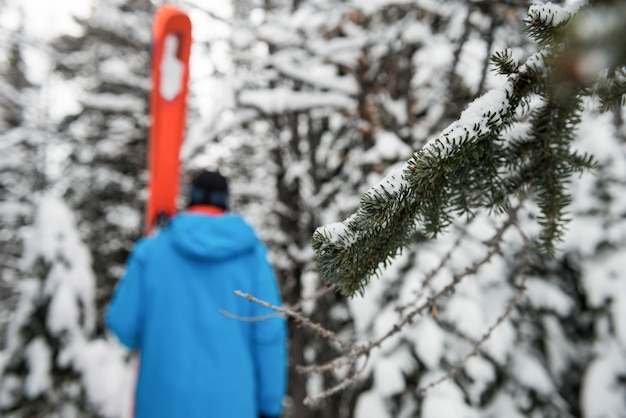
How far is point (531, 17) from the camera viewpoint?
28.8 inches

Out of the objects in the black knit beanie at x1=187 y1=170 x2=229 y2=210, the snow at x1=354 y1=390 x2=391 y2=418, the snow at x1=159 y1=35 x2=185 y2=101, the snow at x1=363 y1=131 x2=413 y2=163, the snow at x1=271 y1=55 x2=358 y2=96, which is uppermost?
the snow at x1=271 y1=55 x2=358 y2=96

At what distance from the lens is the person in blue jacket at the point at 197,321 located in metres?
2.33

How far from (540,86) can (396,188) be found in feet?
1.20

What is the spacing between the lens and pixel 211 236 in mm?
2504

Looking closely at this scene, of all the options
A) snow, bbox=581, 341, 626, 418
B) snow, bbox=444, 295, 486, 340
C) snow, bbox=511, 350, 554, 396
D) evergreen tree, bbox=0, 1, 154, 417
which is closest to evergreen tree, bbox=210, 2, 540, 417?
snow, bbox=444, 295, 486, 340

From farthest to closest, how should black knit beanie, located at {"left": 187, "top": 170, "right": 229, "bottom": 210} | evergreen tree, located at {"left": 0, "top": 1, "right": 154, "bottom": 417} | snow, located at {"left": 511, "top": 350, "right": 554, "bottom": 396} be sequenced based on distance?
1. evergreen tree, located at {"left": 0, "top": 1, "right": 154, "bottom": 417}
2. snow, located at {"left": 511, "top": 350, "right": 554, "bottom": 396}
3. black knit beanie, located at {"left": 187, "top": 170, "right": 229, "bottom": 210}

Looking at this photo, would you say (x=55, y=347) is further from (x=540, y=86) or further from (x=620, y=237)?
(x=620, y=237)

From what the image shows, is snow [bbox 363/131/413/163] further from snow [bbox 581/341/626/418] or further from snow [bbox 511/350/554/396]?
snow [bbox 581/341/626/418]

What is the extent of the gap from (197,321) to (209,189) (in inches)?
33.8

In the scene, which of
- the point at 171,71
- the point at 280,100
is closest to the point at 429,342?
the point at 280,100

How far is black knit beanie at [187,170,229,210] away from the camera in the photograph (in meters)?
2.67

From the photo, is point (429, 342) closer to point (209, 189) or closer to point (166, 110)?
point (209, 189)

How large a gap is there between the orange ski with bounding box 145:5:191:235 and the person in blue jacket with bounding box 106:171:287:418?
118 centimetres

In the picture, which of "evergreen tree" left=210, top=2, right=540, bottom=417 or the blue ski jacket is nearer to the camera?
the blue ski jacket
